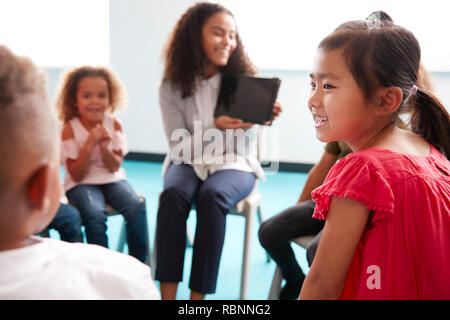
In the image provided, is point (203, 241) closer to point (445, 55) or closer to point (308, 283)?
point (308, 283)

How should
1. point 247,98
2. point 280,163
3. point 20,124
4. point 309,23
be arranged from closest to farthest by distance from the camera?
point 20,124 < point 247,98 < point 309,23 < point 280,163

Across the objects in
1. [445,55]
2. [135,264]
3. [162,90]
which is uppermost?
[445,55]

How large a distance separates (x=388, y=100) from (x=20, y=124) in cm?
59

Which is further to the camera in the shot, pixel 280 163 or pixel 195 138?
pixel 280 163

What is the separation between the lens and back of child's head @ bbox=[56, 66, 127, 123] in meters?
1.58

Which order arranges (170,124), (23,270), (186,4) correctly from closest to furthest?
(23,270) < (170,124) < (186,4)

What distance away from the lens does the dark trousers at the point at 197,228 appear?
122cm

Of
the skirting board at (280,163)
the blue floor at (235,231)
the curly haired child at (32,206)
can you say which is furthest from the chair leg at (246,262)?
the skirting board at (280,163)

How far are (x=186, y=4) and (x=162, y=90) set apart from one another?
5.11 feet

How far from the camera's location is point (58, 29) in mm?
3082

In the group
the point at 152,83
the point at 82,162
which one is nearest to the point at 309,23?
the point at 152,83

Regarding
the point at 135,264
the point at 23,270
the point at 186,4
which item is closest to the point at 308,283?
the point at 135,264

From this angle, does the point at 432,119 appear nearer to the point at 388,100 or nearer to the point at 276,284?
the point at 388,100

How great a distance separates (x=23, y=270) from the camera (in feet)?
1.36
